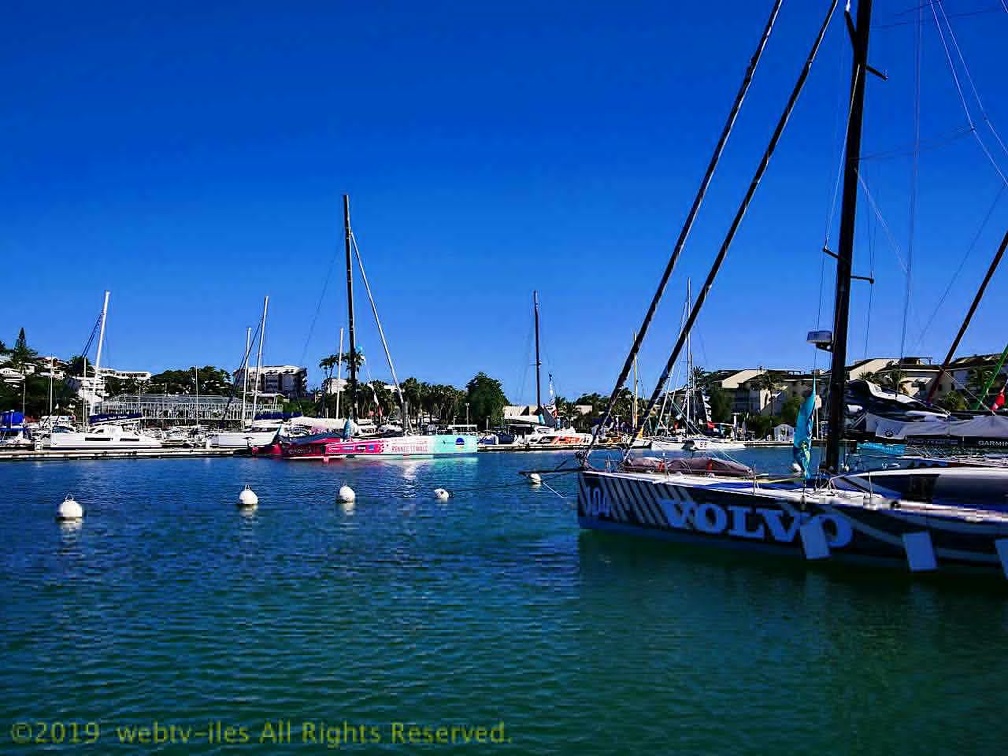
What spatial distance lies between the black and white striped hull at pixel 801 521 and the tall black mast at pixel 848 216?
2.33m

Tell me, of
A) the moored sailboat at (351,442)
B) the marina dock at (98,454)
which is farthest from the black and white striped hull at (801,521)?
the marina dock at (98,454)

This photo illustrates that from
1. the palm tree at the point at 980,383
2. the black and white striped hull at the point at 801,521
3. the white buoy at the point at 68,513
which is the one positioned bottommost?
the white buoy at the point at 68,513

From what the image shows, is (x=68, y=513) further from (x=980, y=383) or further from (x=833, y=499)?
(x=980, y=383)

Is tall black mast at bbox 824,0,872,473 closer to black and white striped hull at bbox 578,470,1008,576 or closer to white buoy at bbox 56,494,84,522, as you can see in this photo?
black and white striped hull at bbox 578,470,1008,576

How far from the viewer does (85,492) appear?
4772 centimetres

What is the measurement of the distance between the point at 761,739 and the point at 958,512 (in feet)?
36.8

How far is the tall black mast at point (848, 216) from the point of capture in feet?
76.0

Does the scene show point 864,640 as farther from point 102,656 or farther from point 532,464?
point 532,464

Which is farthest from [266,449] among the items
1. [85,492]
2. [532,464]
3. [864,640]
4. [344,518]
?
[864,640]

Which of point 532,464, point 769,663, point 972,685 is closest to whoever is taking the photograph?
point 972,685

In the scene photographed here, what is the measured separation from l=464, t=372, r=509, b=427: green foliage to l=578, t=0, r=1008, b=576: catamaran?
136593mm

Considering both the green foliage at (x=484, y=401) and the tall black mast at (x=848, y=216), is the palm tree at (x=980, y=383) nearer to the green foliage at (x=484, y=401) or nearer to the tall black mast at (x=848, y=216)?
the tall black mast at (x=848, y=216)

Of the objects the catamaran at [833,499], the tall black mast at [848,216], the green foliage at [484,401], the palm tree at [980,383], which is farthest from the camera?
the green foliage at [484,401]

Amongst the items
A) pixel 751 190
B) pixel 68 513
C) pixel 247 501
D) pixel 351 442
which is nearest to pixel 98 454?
pixel 351 442
